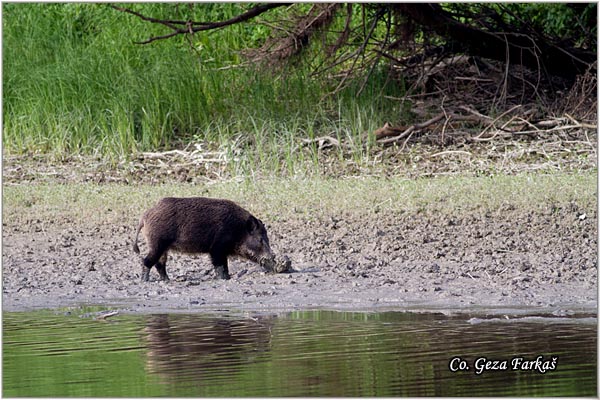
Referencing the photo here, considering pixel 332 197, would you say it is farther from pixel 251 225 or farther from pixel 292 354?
pixel 292 354

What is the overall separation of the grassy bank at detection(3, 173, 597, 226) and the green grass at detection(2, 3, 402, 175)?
50.4 inches

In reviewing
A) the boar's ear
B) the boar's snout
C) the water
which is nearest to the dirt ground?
the boar's snout

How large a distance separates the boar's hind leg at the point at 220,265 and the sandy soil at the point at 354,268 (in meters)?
0.06

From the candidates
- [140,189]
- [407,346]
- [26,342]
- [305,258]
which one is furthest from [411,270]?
[140,189]

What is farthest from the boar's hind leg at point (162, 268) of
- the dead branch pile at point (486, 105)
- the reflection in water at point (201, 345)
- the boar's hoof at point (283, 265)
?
the dead branch pile at point (486, 105)

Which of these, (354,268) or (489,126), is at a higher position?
(489,126)

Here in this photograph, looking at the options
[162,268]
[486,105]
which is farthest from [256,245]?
[486,105]

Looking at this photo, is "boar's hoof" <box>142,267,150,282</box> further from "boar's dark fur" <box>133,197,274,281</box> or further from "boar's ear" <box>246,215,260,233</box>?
"boar's ear" <box>246,215,260,233</box>

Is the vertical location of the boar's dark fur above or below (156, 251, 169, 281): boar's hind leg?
above

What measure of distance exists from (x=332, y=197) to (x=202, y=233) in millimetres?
2195

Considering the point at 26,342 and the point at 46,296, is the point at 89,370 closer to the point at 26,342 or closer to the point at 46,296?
the point at 26,342

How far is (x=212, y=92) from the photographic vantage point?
13367 mm

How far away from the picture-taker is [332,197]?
9602 millimetres

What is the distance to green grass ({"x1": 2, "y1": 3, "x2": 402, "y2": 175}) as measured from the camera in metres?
12.6
